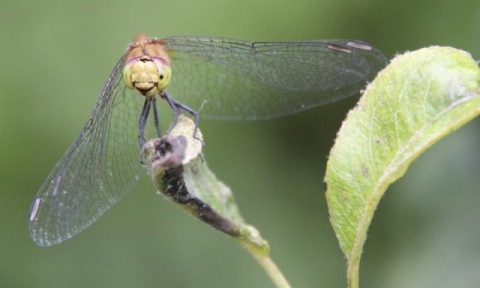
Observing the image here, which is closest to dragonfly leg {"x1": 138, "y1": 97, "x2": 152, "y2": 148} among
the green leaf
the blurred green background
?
the blurred green background

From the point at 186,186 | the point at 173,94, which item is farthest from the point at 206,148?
the point at 186,186

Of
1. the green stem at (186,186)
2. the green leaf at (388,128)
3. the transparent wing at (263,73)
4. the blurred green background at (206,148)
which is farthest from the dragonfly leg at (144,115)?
the green leaf at (388,128)

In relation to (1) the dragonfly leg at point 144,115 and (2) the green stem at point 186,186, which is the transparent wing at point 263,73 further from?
(2) the green stem at point 186,186

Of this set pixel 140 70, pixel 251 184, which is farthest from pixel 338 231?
pixel 251 184

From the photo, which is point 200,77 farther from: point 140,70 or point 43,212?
point 43,212

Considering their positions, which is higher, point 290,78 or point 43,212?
point 290,78

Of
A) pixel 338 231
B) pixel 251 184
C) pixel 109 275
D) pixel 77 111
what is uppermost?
pixel 77 111

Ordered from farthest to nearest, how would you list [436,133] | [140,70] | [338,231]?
[140,70] < [338,231] < [436,133]
